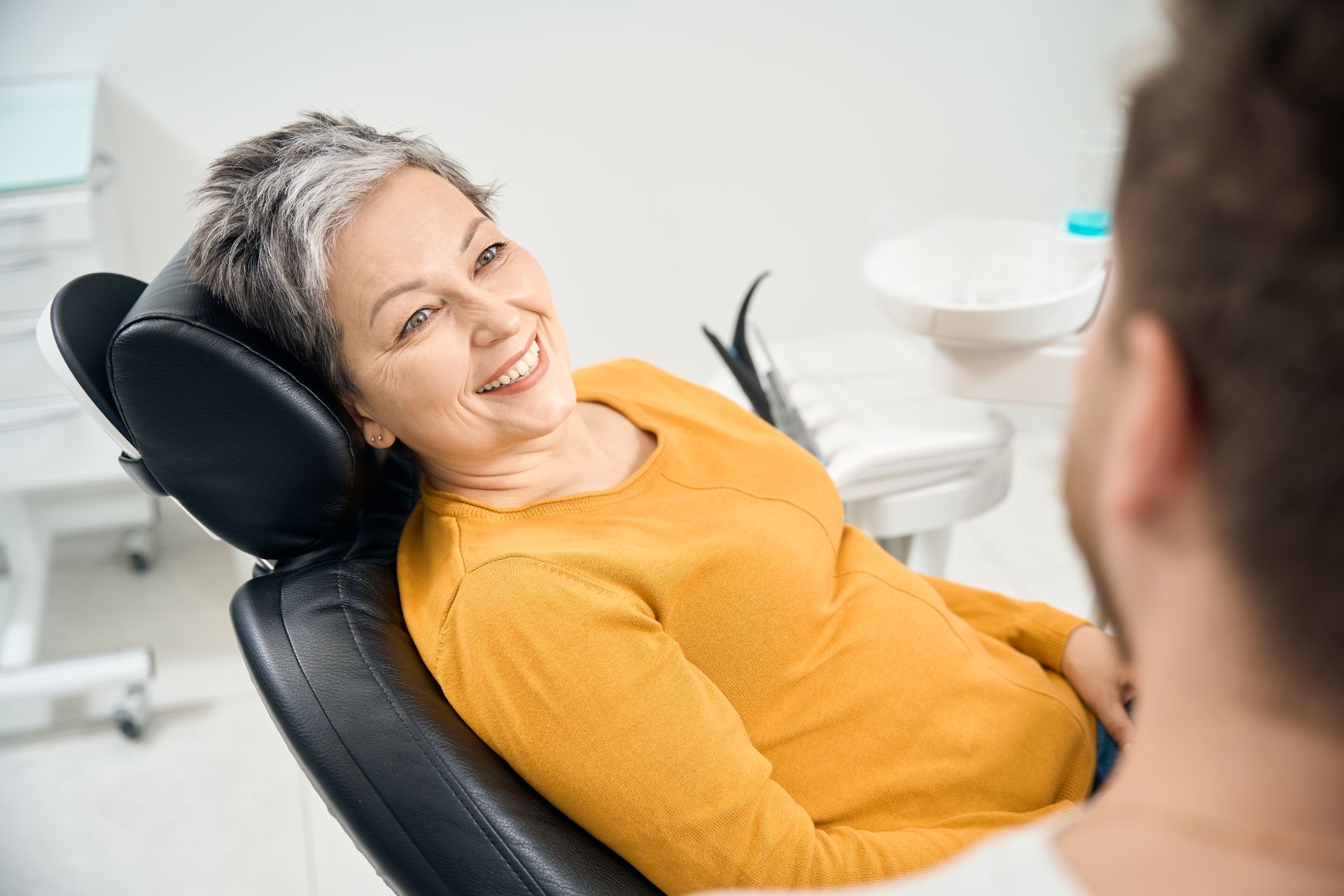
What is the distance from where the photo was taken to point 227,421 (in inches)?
38.2

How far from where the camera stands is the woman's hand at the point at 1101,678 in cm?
122

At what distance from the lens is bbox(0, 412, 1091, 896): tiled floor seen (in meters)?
1.93

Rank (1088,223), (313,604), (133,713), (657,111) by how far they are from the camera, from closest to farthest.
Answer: (313,604) < (1088,223) < (133,713) < (657,111)

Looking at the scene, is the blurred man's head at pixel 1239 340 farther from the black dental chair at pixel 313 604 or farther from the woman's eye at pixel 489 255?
the woman's eye at pixel 489 255

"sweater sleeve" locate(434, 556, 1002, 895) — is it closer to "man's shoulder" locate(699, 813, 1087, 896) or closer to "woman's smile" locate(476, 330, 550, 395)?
"woman's smile" locate(476, 330, 550, 395)

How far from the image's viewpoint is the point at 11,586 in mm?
2486

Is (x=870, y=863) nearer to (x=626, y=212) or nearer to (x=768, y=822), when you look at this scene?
(x=768, y=822)

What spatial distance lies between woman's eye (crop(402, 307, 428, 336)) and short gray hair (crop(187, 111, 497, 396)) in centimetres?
7

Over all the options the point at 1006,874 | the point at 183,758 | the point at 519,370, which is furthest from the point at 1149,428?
the point at 183,758

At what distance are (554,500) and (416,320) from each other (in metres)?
0.24

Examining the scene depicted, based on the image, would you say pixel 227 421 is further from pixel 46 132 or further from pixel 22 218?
pixel 46 132

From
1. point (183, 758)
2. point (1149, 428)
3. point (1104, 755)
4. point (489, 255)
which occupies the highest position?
point (1149, 428)

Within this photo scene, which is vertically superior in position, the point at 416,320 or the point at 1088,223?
the point at 1088,223

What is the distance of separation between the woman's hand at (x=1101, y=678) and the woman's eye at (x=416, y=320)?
87 cm
